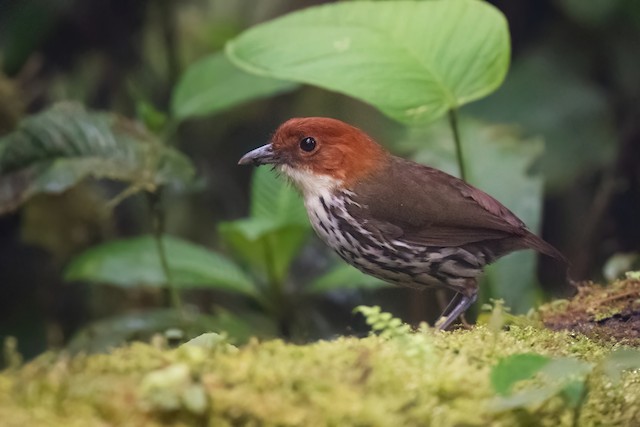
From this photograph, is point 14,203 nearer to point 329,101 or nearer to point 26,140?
point 26,140

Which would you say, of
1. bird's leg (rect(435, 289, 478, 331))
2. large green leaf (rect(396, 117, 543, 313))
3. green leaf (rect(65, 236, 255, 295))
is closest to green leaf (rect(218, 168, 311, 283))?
green leaf (rect(65, 236, 255, 295))

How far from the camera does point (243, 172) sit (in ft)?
20.9

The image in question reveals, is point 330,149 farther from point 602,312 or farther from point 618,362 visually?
point 618,362

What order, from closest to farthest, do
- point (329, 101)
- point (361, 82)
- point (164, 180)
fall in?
1. point (361, 82)
2. point (164, 180)
3. point (329, 101)

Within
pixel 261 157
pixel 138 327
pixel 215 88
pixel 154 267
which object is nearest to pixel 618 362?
pixel 261 157

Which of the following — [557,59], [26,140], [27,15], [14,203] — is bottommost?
[14,203]

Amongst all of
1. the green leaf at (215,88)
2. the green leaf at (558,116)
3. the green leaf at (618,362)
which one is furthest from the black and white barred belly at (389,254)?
the green leaf at (558,116)

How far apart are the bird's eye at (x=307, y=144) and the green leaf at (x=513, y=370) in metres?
1.45

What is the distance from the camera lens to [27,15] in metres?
→ 5.46

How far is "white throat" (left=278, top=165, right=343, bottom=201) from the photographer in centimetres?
288

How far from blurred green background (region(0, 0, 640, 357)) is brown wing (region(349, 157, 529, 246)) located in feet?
2.38

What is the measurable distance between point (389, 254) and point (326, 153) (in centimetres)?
41

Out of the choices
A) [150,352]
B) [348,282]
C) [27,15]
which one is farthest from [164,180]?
[27,15]

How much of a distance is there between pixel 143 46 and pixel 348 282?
10.2 feet
